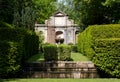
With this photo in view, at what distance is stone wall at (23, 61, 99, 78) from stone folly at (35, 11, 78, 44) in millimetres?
36191

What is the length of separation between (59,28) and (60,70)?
37.3 meters

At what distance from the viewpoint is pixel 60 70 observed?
15953 millimetres

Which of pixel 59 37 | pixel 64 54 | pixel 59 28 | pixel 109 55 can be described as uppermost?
pixel 109 55

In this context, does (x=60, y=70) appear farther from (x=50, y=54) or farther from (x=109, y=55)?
(x=109, y=55)

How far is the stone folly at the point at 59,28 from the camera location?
52500 millimetres

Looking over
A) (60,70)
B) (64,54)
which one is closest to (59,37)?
(64,54)

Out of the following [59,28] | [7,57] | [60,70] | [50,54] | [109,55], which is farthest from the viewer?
[59,28]

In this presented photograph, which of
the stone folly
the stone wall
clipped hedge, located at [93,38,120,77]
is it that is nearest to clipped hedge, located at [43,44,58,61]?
the stone wall

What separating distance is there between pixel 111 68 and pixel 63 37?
1542 inches

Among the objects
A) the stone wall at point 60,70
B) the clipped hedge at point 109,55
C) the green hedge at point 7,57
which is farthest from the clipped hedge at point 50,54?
the green hedge at point 7,57

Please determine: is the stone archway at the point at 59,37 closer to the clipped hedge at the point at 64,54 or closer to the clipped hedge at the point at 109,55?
the clipped hedge at the point at 64,54

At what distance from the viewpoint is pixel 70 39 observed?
52844 mm

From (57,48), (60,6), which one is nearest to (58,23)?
(60,6)

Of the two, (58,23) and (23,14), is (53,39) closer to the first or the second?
(58,23)
